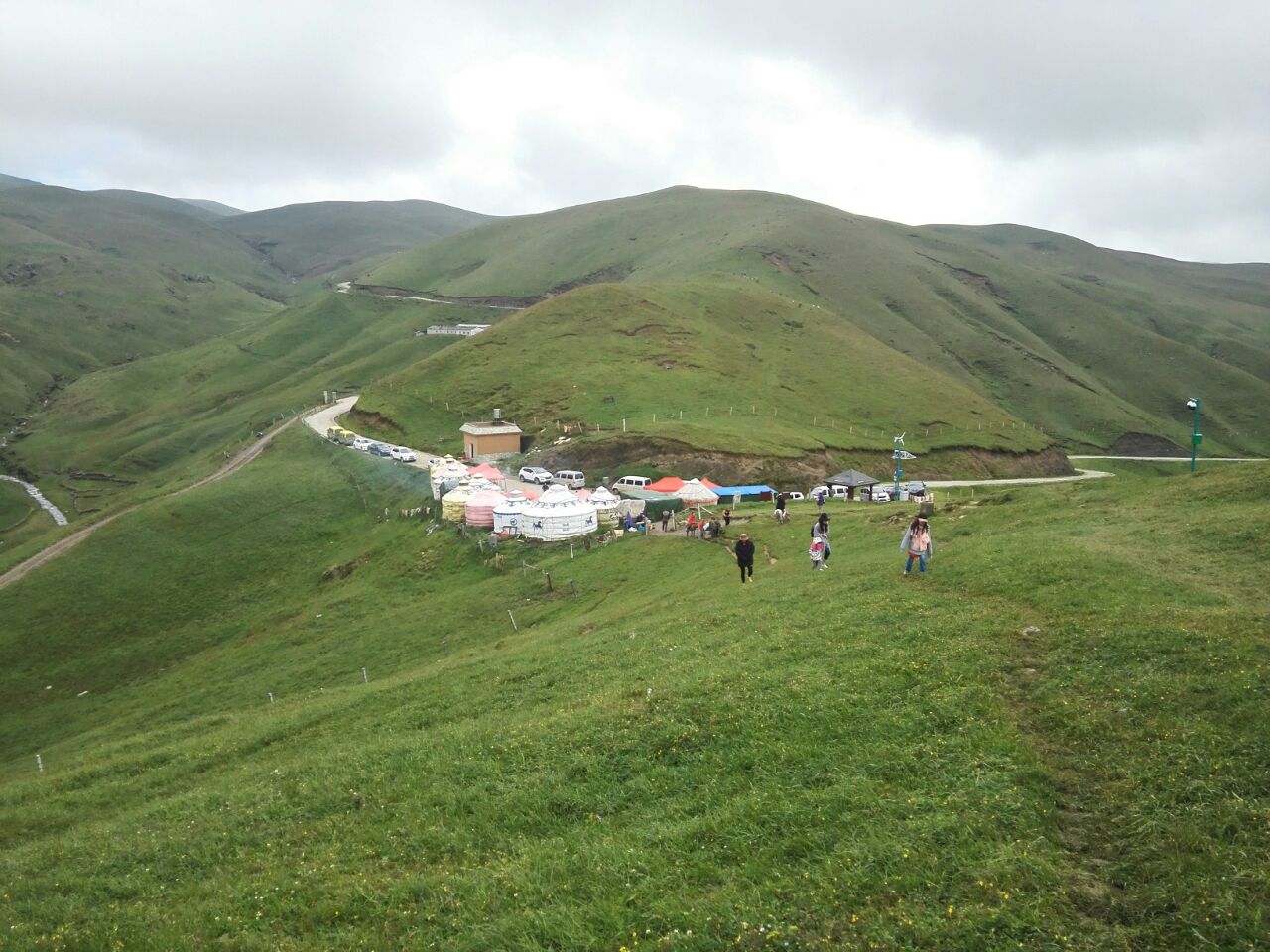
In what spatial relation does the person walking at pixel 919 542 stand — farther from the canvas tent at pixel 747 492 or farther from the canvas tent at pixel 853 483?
the canvas tent at pixel 853 483

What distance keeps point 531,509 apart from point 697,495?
13.6 metres

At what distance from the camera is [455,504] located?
59.6 meters

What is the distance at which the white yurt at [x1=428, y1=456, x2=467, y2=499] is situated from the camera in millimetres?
65562

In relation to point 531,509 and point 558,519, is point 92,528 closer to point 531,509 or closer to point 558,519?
point 531,509

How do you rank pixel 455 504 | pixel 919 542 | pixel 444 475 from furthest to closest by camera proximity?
pixel 444 475, pixel 455 504, pixel 919 542

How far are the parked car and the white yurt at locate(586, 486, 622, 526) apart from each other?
51.5ft

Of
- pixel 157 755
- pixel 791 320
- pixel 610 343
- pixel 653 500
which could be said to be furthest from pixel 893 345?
pixel 157 755

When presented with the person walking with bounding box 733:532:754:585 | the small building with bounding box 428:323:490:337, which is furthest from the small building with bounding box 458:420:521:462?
the small building with bounding box 428:323:490:337

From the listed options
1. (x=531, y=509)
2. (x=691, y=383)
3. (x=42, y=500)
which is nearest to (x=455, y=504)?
(x=531, y=509)

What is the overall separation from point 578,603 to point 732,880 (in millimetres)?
28451

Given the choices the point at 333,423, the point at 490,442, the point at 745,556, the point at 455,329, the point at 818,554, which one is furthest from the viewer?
the point at 455,329

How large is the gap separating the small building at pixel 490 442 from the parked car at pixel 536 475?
33.0 feet

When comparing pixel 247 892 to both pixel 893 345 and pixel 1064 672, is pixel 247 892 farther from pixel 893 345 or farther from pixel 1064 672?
pixel 893 345

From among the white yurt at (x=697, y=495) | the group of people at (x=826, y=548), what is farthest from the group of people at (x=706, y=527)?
the group of people at (x=826, y=548)
